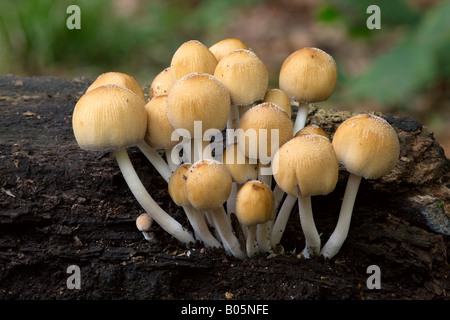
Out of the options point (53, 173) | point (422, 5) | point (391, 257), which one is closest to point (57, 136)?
point (53, 173)

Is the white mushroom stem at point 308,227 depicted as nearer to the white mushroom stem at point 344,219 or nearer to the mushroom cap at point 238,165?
the white mushroom stem at point 344,219

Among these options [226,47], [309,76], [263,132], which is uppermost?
[226,47]

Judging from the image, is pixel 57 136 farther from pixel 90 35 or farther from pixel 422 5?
pixel 422 5

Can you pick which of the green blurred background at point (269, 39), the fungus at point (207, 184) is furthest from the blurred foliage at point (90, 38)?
the fungus at point (207, 184)

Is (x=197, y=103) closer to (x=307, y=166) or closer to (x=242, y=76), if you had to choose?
(x=242, y=76)

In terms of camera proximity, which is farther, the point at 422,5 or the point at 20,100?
the point at 422,5

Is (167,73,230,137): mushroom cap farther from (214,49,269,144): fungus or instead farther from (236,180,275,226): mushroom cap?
(236,180,275,226): mushroom cap

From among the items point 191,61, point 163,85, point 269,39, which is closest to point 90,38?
point 269,39
